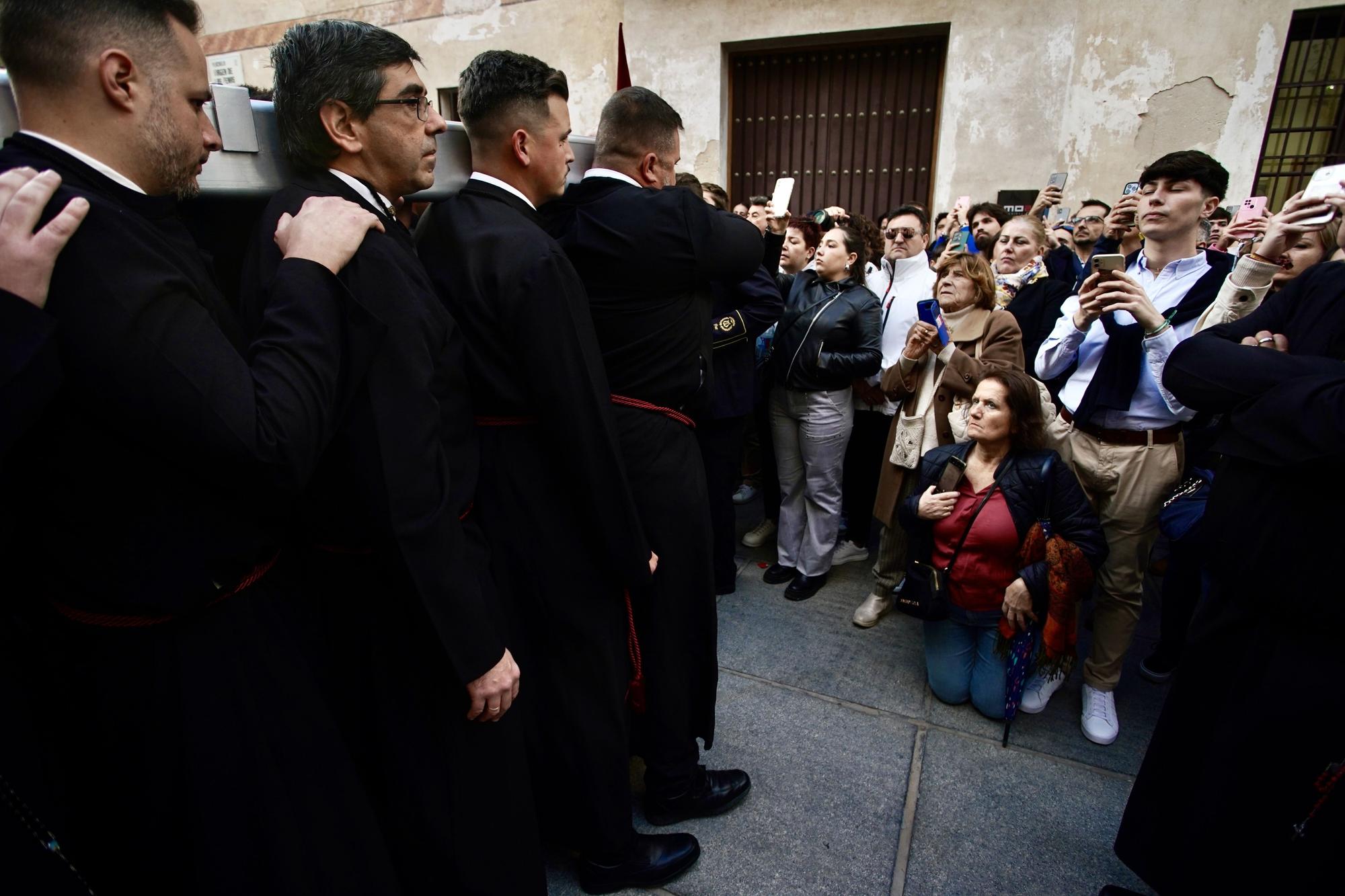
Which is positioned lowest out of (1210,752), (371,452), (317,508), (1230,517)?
(1210,752)

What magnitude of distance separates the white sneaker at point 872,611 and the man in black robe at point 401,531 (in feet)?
7.01

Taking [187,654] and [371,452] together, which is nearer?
[187,654]

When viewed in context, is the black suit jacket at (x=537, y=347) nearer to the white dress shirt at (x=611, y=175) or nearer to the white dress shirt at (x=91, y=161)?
the white dress shirt at (x=611, y=175)

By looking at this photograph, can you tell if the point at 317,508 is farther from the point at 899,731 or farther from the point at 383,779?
the point at 899,731

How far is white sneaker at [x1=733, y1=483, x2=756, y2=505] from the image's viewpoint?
5.05 meters

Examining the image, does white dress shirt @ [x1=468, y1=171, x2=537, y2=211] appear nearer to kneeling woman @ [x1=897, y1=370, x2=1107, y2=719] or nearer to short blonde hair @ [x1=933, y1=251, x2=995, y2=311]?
kneeling woman @ [x1=897, y1=370, x2=1107, y2=719]

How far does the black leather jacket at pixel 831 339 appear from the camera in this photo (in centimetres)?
353

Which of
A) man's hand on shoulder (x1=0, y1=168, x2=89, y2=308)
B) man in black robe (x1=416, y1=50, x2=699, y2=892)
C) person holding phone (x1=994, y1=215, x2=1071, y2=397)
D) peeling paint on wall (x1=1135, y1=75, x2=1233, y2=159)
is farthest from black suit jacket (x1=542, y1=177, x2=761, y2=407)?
peeling paint on wall (x1=1135, y1=75, x2=1233, y2=159)

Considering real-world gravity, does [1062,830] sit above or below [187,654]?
below

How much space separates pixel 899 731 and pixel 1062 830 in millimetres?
598

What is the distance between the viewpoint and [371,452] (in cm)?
129

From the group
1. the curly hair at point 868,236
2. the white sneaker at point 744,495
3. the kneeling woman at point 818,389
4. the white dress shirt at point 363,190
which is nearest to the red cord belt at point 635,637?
the white dress shirt at point 363,190

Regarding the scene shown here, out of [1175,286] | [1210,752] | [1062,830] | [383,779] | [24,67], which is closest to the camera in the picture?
[24,67]

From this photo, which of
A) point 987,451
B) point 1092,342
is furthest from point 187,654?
point 1092,342
